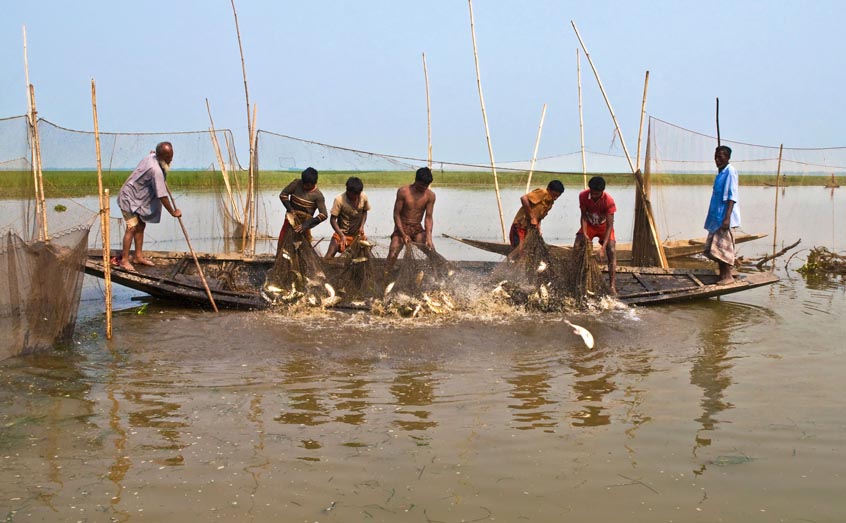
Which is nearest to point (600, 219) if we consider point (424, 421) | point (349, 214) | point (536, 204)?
point (536, 204)

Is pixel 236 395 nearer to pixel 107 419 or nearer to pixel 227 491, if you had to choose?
pixel 107 419

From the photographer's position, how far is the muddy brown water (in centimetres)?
303

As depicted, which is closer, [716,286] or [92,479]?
[92,479]

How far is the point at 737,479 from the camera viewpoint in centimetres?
326

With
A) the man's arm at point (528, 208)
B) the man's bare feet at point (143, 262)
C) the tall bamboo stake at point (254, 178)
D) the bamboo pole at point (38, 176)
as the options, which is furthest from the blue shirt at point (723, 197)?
the bamboo pole at point (38, 176)

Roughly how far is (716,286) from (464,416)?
455cm

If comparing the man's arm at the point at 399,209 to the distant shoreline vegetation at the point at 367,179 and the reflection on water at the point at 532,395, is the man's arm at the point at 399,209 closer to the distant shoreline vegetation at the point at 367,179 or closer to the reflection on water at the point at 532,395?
the distant shoreline vegetation at the point at 367,179

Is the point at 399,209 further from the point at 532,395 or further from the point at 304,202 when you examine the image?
the point at 532,395

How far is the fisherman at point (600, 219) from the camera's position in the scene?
23.8 feet

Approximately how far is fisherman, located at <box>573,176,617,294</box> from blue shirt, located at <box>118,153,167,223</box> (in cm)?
409

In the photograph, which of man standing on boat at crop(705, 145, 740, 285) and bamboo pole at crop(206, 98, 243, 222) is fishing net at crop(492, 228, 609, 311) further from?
bamboo pole at crop(206, 98, 243, 222)

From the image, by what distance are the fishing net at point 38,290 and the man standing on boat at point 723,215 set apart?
583 centimetres

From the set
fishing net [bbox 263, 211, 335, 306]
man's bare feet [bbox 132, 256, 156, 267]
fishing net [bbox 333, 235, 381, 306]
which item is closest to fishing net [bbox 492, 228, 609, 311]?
fishing net [bbox 333, 235, 381, 306]

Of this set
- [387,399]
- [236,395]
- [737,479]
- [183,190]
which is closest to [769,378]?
[737,479]
